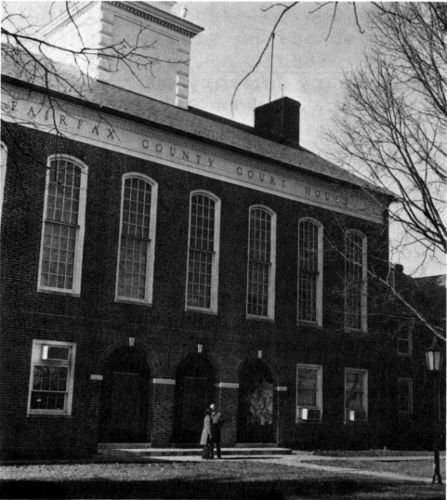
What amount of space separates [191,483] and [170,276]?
30.3 feet

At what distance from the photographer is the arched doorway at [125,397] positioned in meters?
21.6

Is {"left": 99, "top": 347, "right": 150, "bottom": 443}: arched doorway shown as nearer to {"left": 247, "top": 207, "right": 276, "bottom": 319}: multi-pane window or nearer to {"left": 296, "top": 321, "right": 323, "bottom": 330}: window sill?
{"left": 247, "top": 207, "right": 276, "bottom": 319}: multi-pane window

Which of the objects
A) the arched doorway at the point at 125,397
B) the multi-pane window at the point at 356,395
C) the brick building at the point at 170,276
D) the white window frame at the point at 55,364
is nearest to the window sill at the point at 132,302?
the brick building at the point at 170,276

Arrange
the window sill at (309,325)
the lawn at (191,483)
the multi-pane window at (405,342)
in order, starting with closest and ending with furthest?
1. the lawn at (191,483)
2. the window sill at (309,325)
3. the multi-pane window at (405,342)

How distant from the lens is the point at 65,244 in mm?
20922

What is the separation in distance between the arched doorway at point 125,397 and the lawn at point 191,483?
3414mm

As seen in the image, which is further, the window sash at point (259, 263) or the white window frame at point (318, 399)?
the white window frame at point (318, 399)

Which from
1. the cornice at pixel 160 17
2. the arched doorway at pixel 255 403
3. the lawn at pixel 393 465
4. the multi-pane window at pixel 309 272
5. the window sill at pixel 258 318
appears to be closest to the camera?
the lawn at pixel 393 465

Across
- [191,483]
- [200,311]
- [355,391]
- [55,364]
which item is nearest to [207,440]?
[200,311]

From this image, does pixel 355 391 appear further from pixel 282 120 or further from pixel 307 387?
pixel 282 120

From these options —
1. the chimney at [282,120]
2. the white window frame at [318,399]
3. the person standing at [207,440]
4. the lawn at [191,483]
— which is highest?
the chimney at [282,120]

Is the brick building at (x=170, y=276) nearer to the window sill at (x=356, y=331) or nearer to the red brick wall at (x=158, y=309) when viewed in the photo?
the red brick wall at (x=158, y=309)

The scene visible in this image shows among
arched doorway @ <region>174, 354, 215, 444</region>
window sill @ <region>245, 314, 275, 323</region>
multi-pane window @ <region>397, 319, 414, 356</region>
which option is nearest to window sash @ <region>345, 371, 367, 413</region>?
window sill @ <region>245, 314, 275, 323</region>

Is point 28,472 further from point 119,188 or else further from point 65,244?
point 119,188
